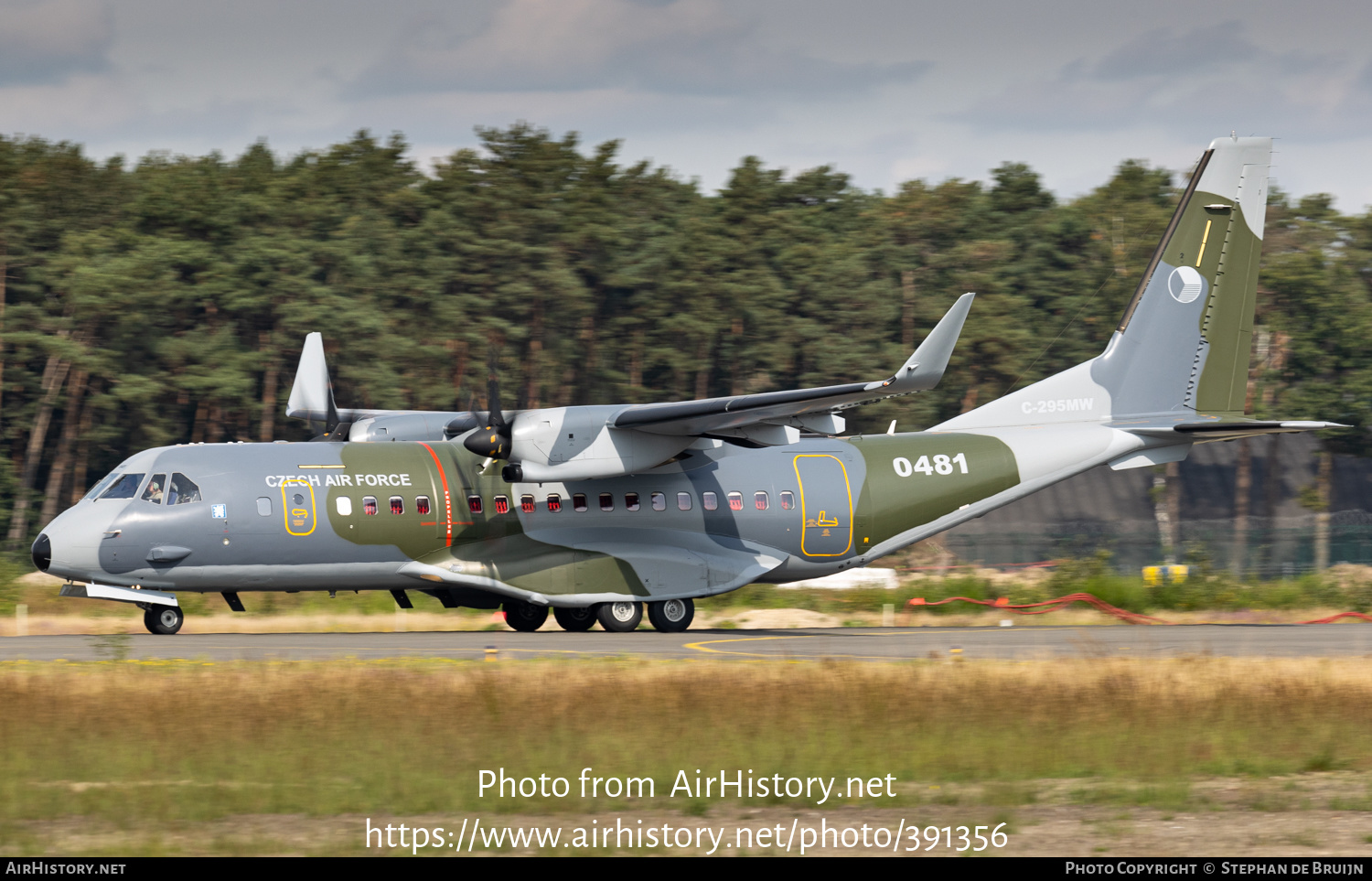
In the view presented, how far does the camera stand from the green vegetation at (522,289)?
41.4 m

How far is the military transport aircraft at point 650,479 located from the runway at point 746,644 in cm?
94

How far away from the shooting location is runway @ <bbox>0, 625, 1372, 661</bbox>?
18.1 metres

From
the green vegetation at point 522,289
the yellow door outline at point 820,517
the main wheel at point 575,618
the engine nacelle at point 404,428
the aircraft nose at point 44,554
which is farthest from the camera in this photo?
the green vegetation at point 522,289

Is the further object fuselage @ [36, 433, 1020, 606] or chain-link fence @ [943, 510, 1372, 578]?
chain-link fence @ [943, 510, 1372, 578]

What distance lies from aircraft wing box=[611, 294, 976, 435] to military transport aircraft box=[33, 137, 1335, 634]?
0.14 feet

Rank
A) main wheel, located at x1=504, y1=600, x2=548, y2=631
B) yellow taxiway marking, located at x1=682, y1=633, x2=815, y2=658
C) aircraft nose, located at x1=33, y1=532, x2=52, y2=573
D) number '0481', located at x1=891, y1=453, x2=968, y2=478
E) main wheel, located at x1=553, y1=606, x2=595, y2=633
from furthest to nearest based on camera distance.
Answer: number '0481', located at x1=891, y1=453, x2=968, y2=478 → main wheel, located at x1=504, y1=600, x2=548, y2=631 → main wheel, located at x1=553, y1=606, x2=595, y2=633 → aircraft nose, located at x1=33, y1=532, x2=52, y2=573 → yellow taxiway marking, located at x1=682, y1=633, x2=815, y2=658

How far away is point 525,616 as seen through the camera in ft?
79.8

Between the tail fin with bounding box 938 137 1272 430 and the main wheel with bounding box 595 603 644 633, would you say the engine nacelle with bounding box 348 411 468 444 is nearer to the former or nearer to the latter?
the main wheel with bounding box 595 603 644 633

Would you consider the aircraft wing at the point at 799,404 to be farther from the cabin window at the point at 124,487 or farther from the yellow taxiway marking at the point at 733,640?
the cabin window at the point at 124,487

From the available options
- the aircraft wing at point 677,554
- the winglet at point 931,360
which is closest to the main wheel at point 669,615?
the aircraft wing at point 677,554

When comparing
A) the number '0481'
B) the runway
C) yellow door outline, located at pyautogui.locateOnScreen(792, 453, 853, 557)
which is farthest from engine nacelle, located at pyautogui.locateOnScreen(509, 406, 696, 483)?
the number '0481'

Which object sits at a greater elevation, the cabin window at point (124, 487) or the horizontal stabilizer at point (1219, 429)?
A: the horizontal stabilizer at point (1219, 429)

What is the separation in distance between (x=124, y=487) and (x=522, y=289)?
24.3 metres
